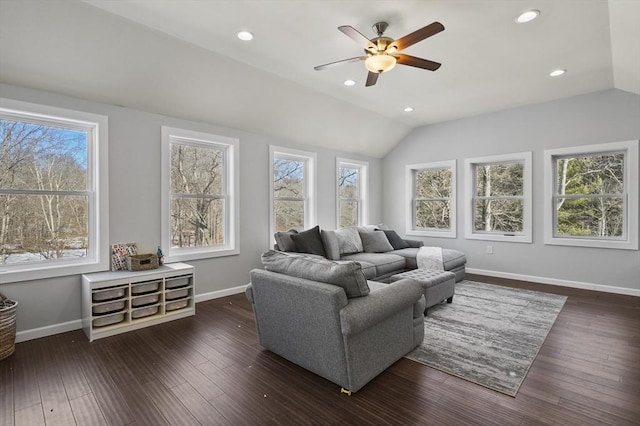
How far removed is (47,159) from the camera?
3.24 metres


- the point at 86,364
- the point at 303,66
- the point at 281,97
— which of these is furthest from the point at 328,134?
the point at 86,364

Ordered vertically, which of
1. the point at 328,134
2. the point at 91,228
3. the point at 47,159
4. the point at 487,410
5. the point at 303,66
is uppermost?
the point at 303,66

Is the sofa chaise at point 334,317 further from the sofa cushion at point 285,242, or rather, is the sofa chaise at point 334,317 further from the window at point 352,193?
the window at point 352,193

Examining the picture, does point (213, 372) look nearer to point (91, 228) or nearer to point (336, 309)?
point (336, 309)

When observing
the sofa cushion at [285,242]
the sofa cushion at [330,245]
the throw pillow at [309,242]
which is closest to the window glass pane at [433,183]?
the sofa cushion at [330,245]

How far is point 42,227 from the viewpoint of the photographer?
3236mm

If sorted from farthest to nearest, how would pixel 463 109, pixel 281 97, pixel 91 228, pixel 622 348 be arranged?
pixel 463 109, pixel 281 97, pixel 91 228, pixel 622 348

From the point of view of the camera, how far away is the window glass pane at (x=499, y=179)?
5.46 metres

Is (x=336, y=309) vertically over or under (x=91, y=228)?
Answer: under

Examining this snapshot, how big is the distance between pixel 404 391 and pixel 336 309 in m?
0.76

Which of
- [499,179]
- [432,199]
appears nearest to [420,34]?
[499,179]

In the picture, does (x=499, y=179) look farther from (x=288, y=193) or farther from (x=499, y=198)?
(x=288, y=193)

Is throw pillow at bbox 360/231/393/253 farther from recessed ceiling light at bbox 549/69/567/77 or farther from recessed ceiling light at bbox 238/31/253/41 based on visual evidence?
recessed ceiling light at bbox 238/31/253/41

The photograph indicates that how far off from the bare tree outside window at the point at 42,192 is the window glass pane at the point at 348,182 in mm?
4234
